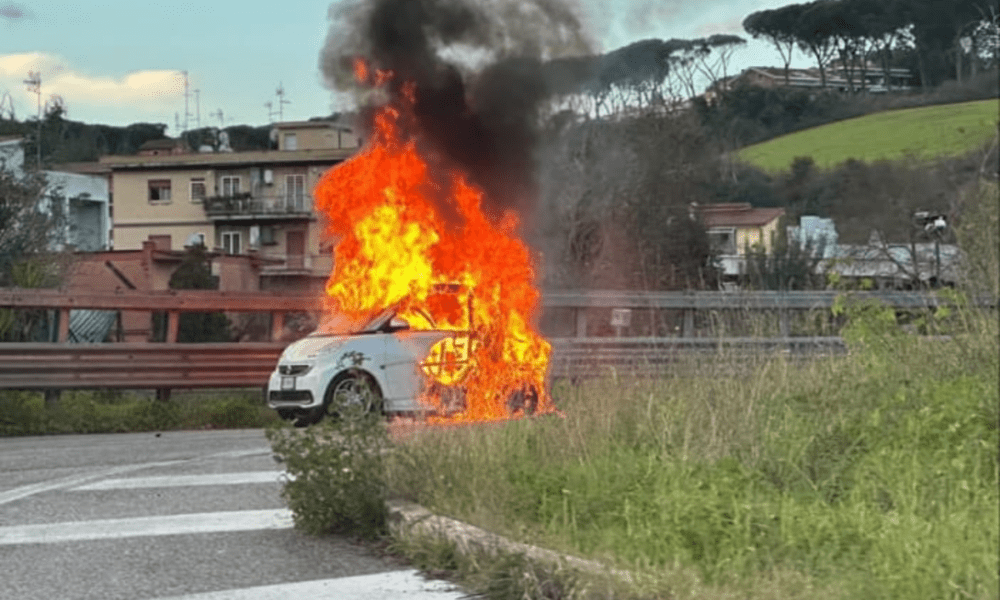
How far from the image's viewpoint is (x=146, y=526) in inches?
287

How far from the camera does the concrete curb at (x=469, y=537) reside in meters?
4.98

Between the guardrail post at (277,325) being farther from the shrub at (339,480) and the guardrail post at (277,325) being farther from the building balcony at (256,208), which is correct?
the building balcony at (256,208)

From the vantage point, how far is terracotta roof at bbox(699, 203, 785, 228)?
37.5ft

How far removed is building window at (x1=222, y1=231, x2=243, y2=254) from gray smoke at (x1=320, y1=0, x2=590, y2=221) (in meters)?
60.6

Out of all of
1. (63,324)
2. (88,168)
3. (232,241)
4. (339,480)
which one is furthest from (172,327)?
(88,168)

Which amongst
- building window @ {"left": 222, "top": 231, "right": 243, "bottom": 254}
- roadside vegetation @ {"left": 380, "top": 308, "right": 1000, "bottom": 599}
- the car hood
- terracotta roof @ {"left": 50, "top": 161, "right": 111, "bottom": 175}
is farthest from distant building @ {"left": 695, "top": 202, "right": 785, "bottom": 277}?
terracotta roof @ {"left": 50, "top": 161, "right": 111, "bottom": 175}

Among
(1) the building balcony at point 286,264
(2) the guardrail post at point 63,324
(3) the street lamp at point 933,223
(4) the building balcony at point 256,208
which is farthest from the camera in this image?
(4) the building balcony at point 256,208

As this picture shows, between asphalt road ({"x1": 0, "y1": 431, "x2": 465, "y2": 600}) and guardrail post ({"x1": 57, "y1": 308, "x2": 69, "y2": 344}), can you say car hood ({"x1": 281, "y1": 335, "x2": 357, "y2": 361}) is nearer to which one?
asphalt road ({"x1": 0, "y1": 431, "x2": 465, "y2": 600})

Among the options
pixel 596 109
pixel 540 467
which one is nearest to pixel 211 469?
pixel 540 467

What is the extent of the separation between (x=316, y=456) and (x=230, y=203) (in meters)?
66.2

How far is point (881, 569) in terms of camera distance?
173 inches

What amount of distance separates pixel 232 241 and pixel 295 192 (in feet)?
19.6

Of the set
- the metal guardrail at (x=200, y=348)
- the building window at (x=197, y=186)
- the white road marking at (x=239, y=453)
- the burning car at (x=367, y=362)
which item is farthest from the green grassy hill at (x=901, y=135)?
the building window at (x=197, y=186)

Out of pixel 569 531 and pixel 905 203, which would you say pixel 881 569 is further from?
pixel 905 203
